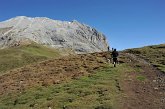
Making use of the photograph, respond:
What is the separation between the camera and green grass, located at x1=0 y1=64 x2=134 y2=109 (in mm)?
31312

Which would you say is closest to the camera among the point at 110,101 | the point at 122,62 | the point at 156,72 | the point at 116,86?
the point at 110,101

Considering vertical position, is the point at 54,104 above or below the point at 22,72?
below

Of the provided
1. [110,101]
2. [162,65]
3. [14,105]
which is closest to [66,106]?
[110,101]

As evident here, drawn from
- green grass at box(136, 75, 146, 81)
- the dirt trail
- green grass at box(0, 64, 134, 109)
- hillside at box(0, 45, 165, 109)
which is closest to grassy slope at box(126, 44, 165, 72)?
hillside at box(0, 45, 165, 109)

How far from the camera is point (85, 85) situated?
38.9 metres

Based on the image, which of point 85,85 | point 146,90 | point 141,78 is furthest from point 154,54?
point 146,90

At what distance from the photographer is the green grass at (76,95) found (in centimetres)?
3131

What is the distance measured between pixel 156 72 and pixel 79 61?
1463 centimetres

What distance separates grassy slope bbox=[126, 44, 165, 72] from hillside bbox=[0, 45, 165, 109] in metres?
0.89

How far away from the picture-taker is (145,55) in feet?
199

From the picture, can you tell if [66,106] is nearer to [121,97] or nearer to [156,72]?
[121,97]

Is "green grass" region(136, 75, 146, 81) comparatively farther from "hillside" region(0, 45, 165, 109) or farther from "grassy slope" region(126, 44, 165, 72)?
"grassy slope" region(126, 44, 165, 72)

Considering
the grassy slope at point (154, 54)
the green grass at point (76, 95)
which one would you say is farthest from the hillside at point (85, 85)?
the grassy slope at point (154, 54)

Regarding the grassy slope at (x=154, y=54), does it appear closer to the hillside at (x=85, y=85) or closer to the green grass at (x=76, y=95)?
the hillside at (x=85, y=85)
